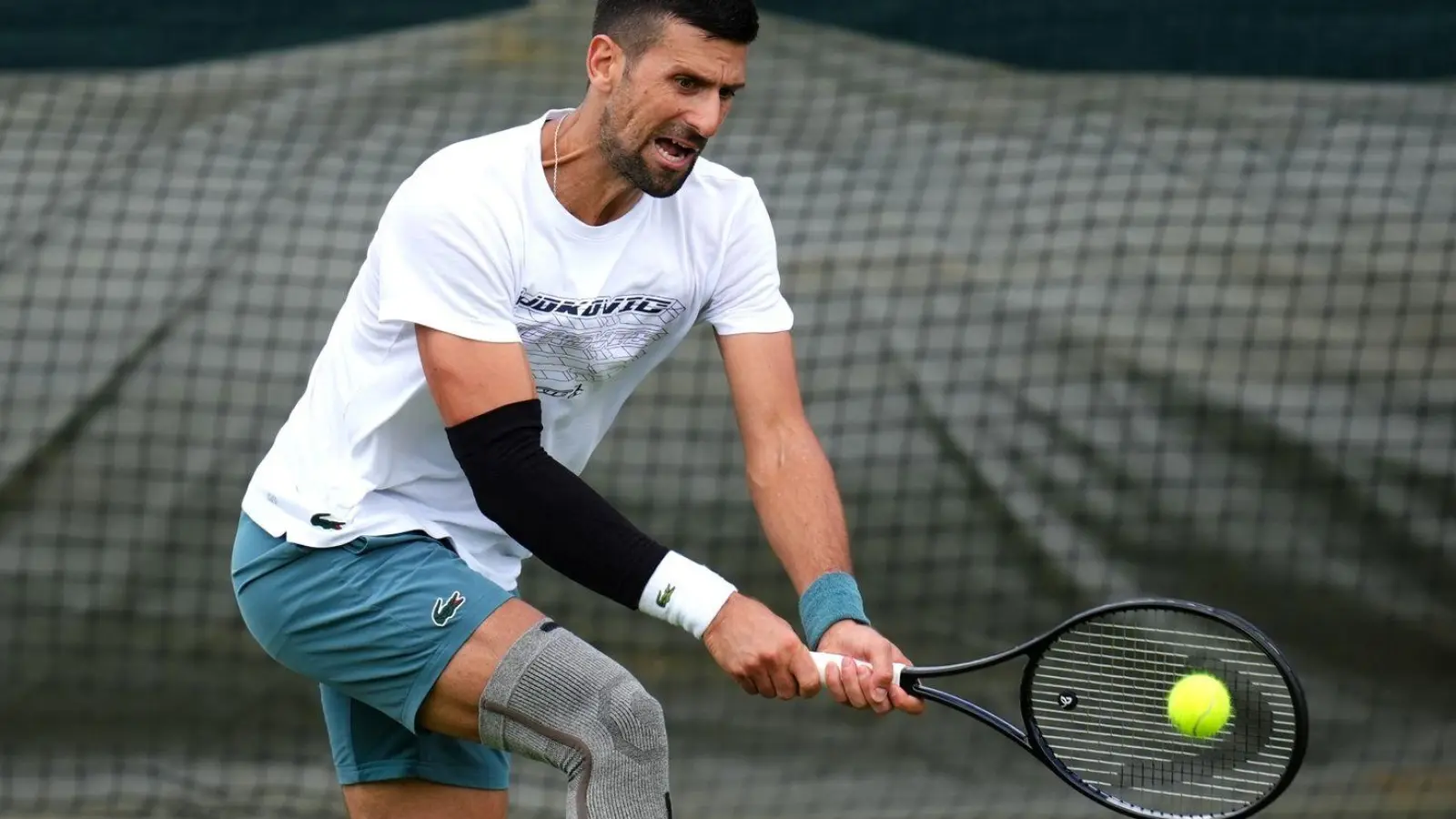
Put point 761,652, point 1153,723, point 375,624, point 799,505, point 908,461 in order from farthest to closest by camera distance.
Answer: point 908,461
point 1153,723
point 799,505
point 375,624
point 761,652

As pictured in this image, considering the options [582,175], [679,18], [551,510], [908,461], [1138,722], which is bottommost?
[908,461]

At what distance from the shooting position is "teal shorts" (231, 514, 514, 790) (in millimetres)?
2916

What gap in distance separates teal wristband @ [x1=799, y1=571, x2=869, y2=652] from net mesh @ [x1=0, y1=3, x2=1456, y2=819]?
270cm

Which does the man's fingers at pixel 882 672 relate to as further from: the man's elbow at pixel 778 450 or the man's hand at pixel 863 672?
the man's elbow at pixel 778 450

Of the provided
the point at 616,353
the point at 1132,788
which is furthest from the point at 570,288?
the point at 1132,788

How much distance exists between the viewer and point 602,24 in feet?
10.1

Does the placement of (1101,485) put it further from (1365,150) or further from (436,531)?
(436,531)

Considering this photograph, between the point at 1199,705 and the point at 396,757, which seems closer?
the point at 1199,705

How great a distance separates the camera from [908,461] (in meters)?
5.80

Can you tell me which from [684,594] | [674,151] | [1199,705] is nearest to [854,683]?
[684,594]

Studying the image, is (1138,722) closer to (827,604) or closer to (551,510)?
(827,604)

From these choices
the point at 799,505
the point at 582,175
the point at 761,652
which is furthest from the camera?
the point at 799,505

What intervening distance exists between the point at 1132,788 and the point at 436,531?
133 cm

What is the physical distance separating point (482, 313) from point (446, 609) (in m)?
0.47
